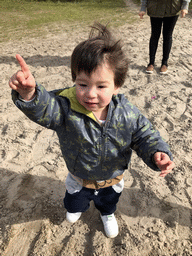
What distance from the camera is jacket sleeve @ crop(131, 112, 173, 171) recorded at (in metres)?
1.33

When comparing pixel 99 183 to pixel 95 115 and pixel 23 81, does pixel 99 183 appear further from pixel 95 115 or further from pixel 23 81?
pixel 23 81

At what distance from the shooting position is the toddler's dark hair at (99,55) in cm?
117

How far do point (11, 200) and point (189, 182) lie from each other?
1780mm

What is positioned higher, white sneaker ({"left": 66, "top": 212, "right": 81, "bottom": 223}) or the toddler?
the toddler

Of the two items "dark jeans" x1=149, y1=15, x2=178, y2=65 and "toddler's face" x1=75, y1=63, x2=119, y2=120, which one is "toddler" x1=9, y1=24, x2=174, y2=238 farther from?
"dark jeans" x1=149, y1=15, x2=178, y2=65

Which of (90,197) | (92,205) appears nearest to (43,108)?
(90,197)

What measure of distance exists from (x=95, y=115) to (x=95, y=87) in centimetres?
21

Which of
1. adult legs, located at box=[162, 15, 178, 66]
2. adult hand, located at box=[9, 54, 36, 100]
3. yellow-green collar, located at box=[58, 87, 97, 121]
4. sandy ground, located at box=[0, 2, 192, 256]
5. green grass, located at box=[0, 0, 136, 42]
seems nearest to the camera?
adult hand, located at box=[9, 54, 36, 100]

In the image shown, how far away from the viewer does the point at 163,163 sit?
1.22 metres

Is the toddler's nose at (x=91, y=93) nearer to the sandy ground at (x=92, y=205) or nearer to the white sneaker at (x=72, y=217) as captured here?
the sandy ground at (x=92, y=205)

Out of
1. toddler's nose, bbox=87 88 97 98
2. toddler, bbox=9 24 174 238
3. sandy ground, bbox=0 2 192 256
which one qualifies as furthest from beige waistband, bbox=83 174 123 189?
toddler's nose, bbox=87 88 97 98

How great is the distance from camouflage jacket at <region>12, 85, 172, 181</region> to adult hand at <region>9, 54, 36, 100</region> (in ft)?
0.44

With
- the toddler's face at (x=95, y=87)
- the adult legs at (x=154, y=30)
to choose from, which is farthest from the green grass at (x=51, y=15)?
the toddler's face at (x=95, y=87)

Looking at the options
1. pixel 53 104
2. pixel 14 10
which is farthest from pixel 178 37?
pixel 14 10
